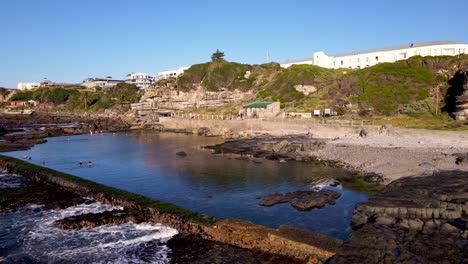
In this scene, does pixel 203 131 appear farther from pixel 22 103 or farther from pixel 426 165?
pixel 22 103

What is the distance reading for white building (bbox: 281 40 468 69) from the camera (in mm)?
67062

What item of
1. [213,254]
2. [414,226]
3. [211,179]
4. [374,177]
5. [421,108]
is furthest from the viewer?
[421,108]

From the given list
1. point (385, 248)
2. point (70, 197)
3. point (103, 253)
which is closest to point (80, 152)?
point (70, 197)

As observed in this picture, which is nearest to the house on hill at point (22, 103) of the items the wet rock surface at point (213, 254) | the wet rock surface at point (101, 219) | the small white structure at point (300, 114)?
the small white structure at point (300, 114)

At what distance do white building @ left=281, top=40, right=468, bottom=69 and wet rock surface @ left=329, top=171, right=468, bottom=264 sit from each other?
6258 centimetres

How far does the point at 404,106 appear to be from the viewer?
163 feet

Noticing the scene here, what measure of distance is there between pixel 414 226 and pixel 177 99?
76.3 metres

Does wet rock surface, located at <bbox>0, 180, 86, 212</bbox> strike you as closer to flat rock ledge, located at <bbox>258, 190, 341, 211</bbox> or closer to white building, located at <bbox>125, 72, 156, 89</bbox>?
flat rock ledge, located at <bbox>258, 190, 341, 211</bbox>

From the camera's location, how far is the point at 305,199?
1797cm

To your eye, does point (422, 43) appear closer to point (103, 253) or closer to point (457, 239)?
point (457, 239)

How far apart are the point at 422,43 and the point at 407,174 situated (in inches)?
2589

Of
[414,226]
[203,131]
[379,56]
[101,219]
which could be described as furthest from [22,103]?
[414,226]

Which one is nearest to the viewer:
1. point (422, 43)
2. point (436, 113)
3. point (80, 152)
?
point (80, 152)

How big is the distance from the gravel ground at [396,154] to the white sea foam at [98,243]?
16175 mm
